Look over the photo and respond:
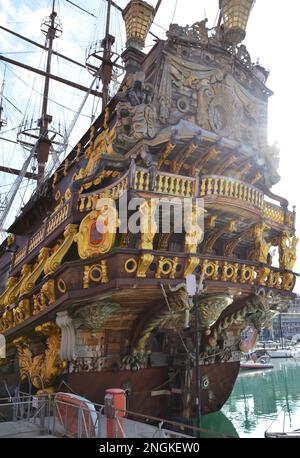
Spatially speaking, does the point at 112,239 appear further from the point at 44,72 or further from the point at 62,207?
the point at 44,72

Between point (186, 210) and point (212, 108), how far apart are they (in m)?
4.23

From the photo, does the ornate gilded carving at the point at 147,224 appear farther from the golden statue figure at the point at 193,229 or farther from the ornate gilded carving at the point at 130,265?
the golden statue figure at the point at 193,229

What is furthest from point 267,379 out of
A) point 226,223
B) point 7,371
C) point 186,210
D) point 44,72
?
point 44,72

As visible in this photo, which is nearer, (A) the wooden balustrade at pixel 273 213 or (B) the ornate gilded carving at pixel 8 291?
(A) the wooden balustrade at pixel 273 213

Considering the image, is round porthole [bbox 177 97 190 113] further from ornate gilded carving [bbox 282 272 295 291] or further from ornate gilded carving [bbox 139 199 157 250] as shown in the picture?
ornate gilded carving [bbox 282 272 295 291]

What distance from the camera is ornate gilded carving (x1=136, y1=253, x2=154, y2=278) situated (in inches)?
367

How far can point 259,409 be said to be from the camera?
63.4 feet

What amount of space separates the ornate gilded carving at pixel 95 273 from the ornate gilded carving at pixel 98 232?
287mm

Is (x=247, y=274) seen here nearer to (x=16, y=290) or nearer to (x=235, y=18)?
(x=16, y=290)

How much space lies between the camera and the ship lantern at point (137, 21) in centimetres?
1372

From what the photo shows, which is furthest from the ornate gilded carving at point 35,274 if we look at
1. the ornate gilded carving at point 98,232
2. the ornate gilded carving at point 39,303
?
the ornate gilded carving at point 98,232

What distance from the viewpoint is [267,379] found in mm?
33375

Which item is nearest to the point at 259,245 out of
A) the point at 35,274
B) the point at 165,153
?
the point at 165,153

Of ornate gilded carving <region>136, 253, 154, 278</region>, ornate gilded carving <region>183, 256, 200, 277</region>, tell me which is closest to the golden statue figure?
ornate gilded carving <region>183, 256, 200, 277</region>
